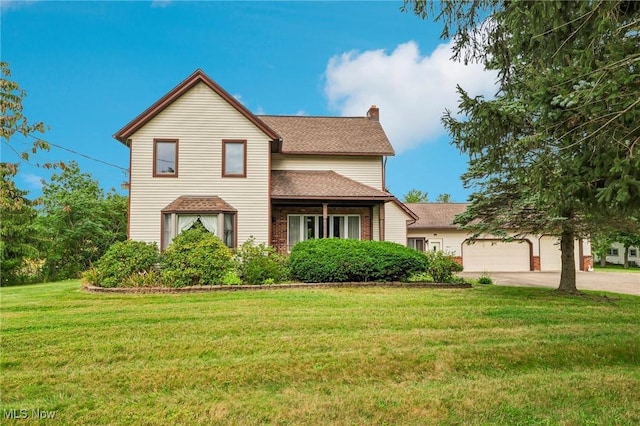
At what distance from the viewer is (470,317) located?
300 inches

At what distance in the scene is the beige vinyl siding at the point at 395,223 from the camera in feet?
66.9

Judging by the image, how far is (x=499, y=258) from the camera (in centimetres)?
2634

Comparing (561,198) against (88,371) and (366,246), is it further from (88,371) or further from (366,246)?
(366,246)

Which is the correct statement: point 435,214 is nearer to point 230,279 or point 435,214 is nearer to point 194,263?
point 230,279

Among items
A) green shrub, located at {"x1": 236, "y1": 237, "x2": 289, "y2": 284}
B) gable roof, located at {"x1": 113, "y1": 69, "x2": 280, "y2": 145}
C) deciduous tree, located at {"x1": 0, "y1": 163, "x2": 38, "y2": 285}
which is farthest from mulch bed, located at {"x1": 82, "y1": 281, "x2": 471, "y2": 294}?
deciduous tree, located at {"x1": 0, "y1": 163, "x2": 38, "y2": 285}

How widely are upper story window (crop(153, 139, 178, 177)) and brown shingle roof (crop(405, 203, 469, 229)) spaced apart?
639 inches

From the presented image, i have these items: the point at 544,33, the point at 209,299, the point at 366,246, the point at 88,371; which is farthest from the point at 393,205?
the point at 88,371

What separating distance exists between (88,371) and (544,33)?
6527 millimetres

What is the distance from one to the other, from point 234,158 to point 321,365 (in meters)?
12.6

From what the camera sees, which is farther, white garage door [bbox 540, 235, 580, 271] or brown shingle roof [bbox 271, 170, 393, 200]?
white garage door [bbox 540, 235, 580, 271]

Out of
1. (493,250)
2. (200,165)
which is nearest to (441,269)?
(200,165)

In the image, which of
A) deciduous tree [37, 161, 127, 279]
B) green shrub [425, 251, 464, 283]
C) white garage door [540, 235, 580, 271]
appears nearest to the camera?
green shrub [425, 251, 464, 283]

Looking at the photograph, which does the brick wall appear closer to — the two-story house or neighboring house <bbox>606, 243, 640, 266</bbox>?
the two-story house

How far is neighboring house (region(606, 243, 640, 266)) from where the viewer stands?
41.1 meters
